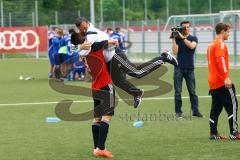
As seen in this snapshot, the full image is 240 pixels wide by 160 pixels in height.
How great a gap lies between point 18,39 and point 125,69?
36.1m

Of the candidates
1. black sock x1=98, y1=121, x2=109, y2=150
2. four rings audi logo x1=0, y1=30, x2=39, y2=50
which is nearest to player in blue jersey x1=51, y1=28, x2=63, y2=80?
black sock x1=98, y1=121, x2=109, y2=150

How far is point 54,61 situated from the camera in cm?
2781

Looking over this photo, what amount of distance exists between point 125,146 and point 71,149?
90 centimetres

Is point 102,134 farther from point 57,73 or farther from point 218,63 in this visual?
point 57,73

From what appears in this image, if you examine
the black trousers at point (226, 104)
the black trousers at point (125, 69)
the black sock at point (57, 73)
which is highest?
the black trousers at point (125, 69)

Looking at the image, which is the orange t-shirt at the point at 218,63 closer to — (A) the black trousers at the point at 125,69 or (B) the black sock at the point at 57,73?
(A) the black trousers at the point at 125,69

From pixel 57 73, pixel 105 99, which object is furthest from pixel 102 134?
pixel 57 73

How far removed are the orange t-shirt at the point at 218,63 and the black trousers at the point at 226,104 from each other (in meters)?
0.14

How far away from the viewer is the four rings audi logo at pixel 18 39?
46906 millimetres

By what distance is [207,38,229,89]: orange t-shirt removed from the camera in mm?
11594

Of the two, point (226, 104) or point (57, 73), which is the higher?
point (226, 104)

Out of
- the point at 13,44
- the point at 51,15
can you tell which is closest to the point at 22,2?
the point at 51,15

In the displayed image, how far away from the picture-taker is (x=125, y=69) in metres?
11.9

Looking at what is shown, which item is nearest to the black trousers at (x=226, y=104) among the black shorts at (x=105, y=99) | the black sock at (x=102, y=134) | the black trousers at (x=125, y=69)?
the black trousers at (x=125, y=69)
